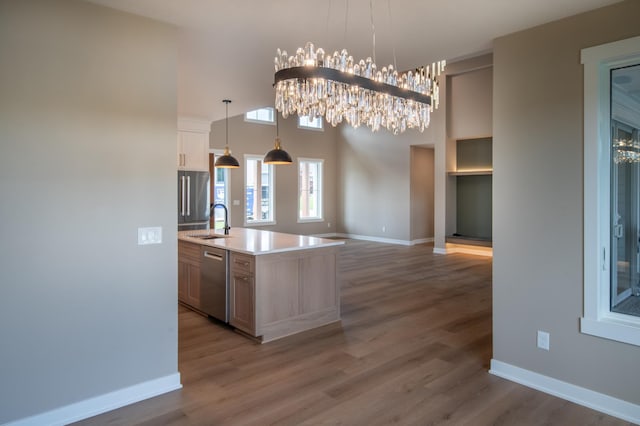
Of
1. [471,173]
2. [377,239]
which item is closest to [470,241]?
[471,173]

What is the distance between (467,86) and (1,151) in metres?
8.94

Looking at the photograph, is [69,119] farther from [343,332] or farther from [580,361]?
[580,361]

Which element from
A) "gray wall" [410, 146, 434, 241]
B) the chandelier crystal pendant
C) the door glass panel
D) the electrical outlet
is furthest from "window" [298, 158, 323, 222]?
the door glass panel

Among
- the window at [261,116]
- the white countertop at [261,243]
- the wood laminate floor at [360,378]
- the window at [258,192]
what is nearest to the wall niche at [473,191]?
the wood laminate floor at [360,378]

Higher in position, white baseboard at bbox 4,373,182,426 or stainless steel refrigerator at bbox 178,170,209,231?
stainless steel refrigerator at bbox 178,170,209,231

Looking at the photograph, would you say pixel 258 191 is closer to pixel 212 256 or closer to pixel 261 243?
pixel 212 256

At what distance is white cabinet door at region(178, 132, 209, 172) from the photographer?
23.2 feet

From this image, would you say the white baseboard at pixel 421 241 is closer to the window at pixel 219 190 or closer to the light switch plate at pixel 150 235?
the window at pixel 219 190

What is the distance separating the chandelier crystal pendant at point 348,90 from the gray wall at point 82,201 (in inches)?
36.6

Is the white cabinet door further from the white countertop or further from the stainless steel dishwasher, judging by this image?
the stainless steel dishwasher

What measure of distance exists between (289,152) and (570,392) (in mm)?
9956

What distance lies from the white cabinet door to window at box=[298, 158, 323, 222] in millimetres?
5078

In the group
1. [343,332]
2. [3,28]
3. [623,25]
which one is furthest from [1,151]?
[623,25]

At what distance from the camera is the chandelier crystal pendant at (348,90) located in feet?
8.66
